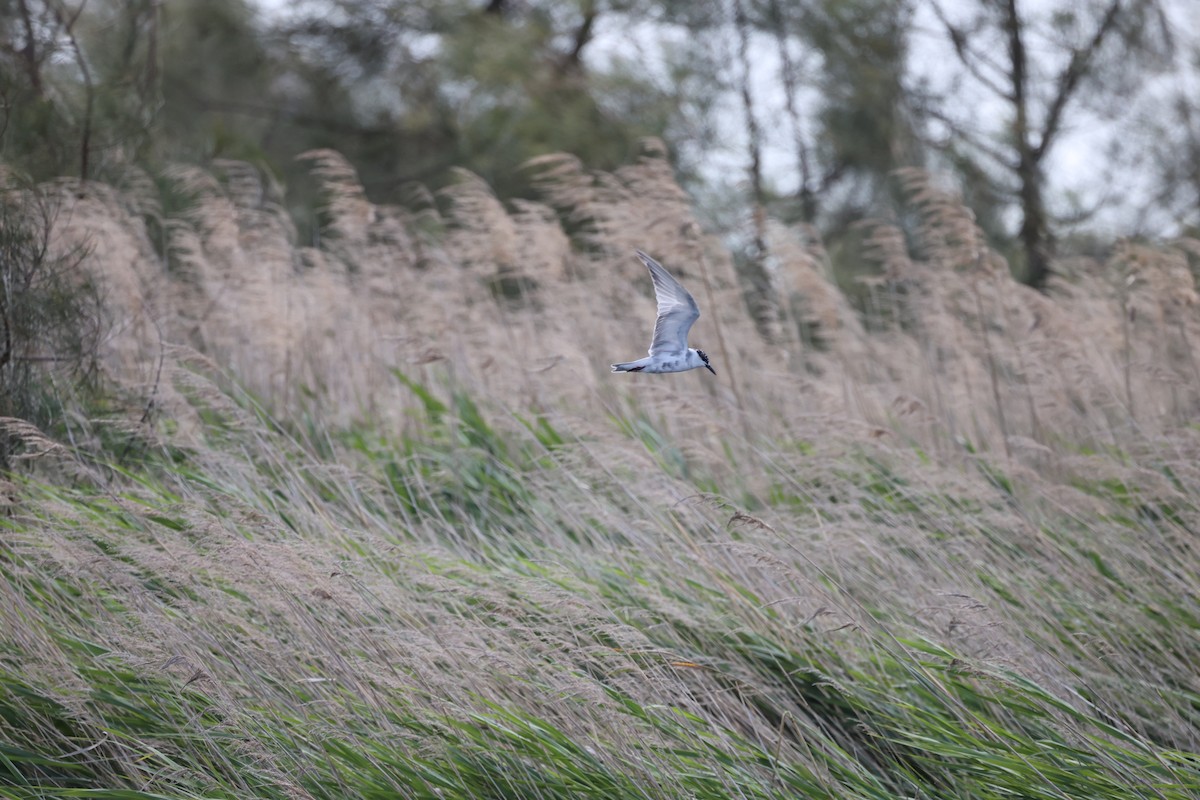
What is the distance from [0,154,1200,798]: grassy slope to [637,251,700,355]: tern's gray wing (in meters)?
0.55

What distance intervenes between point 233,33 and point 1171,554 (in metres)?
13.7

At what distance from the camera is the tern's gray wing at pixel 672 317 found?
2.82 metres

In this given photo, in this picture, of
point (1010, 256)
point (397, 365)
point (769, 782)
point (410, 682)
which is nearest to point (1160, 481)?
point (769, 782)

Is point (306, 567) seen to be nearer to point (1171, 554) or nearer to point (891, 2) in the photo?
point (1171, 554)

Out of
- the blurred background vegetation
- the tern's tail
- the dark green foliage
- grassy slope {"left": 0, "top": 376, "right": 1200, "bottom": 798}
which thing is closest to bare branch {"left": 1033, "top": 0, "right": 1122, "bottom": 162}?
the blurred background vegetation

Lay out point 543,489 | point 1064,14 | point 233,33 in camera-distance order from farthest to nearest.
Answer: point 233,33 → point 1064,14 → point 543,489

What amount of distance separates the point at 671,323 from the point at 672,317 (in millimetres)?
18

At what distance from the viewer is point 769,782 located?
310cm

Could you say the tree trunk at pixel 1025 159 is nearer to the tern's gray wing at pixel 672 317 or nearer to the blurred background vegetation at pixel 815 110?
the blurred background vegetation at pixel 815 110

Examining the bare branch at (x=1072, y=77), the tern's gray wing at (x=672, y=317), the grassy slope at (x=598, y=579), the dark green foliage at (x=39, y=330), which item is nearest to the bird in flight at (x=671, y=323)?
the tern's gray wing at (x=672, y=317)

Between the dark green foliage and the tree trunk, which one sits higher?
the tree trunk

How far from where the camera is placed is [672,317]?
285 cm

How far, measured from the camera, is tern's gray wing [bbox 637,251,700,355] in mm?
2822

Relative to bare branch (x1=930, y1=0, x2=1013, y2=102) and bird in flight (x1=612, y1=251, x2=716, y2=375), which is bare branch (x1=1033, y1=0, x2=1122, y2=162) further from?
bird in flight (x1=612, y1=251, x2=716, y2=375)
